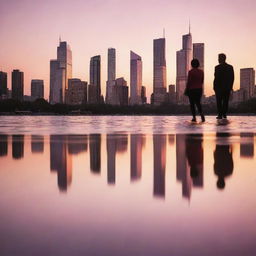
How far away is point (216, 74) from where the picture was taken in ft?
48.2

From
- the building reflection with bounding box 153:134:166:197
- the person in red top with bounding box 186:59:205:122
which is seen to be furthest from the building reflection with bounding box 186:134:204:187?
the person in red top with bounding box 186:59:205:122

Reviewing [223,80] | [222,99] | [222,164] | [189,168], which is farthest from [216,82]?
[189,168]

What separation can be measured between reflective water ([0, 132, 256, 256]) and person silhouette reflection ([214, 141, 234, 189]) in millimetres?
11

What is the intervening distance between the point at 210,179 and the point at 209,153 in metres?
2.01

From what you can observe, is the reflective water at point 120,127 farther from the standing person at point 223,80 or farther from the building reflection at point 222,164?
the building reflection at point 222,164

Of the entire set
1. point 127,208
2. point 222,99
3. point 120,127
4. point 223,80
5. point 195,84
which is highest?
point 223,80

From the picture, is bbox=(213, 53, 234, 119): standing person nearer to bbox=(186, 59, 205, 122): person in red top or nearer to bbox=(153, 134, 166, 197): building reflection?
bbox=(186, 59, 205, 122): person in red top

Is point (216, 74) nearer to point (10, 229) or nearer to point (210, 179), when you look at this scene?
point (210, 179)

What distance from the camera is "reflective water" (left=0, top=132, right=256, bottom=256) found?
1.63m

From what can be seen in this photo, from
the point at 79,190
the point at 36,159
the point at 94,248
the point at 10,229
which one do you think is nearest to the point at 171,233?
the point at 94,248

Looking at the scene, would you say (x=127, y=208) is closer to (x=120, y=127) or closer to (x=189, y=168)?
(x=189, y=168)

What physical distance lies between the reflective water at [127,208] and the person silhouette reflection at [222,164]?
0.01m

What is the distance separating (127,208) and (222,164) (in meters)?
2.21

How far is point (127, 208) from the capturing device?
2203mm
